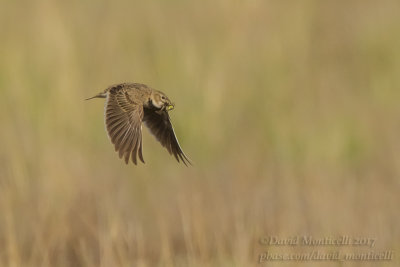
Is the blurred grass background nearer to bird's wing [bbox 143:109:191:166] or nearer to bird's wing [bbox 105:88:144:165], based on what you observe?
bird's wing [bbox 143:109:191:166]

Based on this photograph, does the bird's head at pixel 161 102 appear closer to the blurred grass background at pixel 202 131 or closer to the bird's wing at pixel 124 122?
the bird's wing at pixel 124 122

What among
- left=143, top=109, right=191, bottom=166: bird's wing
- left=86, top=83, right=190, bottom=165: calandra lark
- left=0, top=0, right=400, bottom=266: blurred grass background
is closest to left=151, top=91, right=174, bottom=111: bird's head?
left=86, top=83, right=190, bottom=165: calandra lark

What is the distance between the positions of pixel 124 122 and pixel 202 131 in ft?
10.8

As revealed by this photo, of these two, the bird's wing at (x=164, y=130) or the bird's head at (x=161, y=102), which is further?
the bird's wing at (x=164, y=130)

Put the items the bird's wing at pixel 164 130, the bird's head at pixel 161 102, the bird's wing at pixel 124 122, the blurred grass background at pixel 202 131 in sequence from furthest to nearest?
the blurred grass background at pixel 202 131
the bird's wing at pixel 164 130
the bird's head at pixel 161 102
the bird's wing at pixel 124 122

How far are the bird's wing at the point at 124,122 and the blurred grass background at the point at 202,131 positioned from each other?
108 centimetres

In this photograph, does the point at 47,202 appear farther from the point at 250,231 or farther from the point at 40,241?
the point at 250,231

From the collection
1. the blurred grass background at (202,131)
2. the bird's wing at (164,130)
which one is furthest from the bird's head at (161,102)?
the blurred grass background at (202,131)

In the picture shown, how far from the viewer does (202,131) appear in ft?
24.6

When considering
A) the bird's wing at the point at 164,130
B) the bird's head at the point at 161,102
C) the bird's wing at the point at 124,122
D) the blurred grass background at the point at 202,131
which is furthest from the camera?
the blurred grass background at the point at 202,131

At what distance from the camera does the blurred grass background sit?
6113 millimetres

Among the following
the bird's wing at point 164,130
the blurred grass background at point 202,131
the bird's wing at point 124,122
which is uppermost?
the bird's wing at point 124,122

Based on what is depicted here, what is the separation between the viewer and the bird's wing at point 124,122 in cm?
410

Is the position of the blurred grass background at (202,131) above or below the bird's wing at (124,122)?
below
